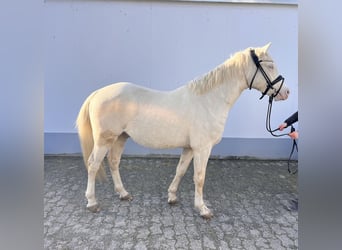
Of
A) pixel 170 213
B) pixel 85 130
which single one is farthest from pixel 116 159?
pixel 170 213

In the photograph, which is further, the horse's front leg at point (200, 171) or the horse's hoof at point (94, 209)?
the horse's hoof at point (94, 209)

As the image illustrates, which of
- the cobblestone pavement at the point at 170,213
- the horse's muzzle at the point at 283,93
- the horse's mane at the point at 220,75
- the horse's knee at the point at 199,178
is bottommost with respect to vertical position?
the cobblestone pavement at the point at 170,213

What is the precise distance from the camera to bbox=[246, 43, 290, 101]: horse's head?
96.0 inches

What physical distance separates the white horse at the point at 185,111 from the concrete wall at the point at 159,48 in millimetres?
2044

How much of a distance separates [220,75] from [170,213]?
54.4 inches

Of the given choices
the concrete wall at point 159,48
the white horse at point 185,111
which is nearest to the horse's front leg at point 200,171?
the white horse at point 185,111

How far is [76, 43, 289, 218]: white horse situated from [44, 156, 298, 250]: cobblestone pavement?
0.23m

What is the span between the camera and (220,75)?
2537 millimetres

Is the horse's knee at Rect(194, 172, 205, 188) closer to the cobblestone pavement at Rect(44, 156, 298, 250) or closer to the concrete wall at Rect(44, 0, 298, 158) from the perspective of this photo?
the cobblestone pavement at Rect(44, 156, 298, 250)

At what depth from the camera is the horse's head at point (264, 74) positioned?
244 cm

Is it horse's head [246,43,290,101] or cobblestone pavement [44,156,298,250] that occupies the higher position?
horse's head [246,43,290,101]

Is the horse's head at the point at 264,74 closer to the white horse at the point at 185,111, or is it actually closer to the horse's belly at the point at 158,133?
the white horse at the point at 185,111

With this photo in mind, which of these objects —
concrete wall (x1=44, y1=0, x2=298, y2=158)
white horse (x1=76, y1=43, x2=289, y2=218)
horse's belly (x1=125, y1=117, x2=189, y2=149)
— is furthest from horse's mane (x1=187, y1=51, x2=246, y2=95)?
concrete wall (x1=44, y1=0, x2=298, y2=158)

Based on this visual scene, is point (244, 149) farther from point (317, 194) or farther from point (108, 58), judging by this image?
point (317, 194)
